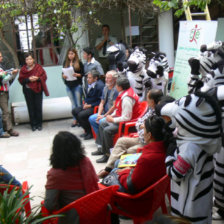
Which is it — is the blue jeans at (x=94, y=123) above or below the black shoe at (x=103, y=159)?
above

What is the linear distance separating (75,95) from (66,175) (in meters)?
5.05

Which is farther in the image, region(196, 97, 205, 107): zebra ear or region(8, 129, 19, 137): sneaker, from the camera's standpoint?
region(8, 129, 19, 137): sneaker

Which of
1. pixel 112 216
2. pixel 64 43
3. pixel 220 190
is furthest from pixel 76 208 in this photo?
pixel 64 43

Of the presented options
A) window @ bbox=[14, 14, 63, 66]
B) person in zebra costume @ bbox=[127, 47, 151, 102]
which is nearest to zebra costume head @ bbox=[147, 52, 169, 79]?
person in zebra costume @ bbox=[127, 47, 151, 102]

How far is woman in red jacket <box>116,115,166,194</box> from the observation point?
11.0ft

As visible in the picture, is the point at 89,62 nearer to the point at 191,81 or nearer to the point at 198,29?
the point at 198,29

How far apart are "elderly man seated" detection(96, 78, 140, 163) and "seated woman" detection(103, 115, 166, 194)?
2.08 meters

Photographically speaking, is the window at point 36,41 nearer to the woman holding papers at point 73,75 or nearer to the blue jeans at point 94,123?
the woman holding papers at point 73,75

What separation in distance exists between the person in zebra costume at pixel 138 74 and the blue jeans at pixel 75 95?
2.12 metres

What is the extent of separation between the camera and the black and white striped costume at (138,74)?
19.4 feet

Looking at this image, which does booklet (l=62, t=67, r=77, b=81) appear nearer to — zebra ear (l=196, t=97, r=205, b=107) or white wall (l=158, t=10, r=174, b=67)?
white wall (l=158, t=10, r=174, b=67)

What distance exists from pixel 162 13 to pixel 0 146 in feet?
16.5

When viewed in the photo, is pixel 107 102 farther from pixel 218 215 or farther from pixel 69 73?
pixel 218 215

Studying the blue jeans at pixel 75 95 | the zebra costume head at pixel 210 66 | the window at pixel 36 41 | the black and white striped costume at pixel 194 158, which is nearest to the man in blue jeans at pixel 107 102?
the blue jeans at pixel 75 95
